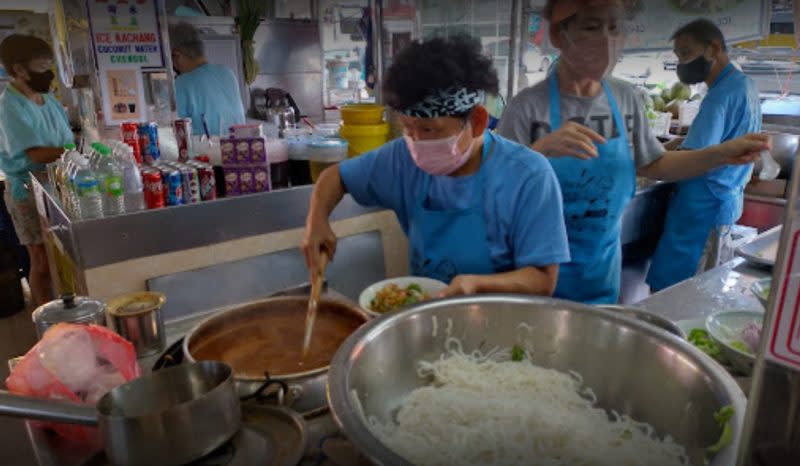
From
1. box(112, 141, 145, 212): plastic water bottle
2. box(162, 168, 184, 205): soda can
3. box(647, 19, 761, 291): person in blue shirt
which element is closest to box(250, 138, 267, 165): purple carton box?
box(162, 168, 184, 205): soda can

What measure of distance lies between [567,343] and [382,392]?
0.40m

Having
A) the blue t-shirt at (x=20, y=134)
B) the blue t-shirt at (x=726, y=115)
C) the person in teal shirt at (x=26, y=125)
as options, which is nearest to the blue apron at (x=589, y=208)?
the blue t-shirt at (x=726, y=115)

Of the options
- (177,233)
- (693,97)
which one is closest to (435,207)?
(177,233)

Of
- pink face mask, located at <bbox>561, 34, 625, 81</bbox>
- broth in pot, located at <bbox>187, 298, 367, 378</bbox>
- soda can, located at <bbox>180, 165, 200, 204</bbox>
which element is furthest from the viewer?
soda can, located at <bbox>180, 165, 200, 204</bbox>

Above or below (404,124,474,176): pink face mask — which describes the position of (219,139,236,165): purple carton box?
below

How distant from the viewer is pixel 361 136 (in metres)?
3.54

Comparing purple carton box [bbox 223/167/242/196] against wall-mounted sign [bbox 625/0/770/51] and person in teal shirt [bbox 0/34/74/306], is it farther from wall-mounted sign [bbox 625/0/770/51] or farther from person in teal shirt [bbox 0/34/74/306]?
wall-mounted sign [bbox 625/0/770/51]

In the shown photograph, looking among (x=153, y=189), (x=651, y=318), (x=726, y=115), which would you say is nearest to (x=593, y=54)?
(x=651, y=318)

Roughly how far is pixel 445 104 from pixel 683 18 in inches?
39.8

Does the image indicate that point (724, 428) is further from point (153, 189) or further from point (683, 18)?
point (153, 189)

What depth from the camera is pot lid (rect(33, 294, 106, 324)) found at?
1384 mm

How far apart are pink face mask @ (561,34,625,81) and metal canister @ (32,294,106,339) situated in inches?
73.4

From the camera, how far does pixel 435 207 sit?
186 cm

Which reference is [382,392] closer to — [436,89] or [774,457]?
[774,457]
